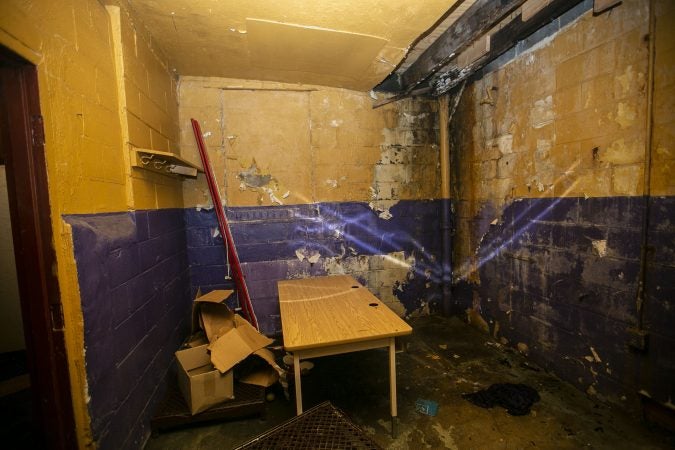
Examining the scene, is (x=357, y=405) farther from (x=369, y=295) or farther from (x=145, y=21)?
(x=145, y=21)

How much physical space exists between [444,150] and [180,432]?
367cm

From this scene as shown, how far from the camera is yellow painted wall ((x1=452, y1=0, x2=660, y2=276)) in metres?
1.92

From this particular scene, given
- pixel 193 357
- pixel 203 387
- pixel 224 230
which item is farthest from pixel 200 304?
pixel 224 230

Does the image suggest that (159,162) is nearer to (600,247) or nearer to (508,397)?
(508,397)

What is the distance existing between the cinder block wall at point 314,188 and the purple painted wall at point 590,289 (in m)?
1.07

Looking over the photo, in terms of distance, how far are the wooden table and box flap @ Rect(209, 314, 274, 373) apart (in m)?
0.34

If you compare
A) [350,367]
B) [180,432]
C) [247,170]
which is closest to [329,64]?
[247,170]

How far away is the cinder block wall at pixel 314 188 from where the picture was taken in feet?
10.6

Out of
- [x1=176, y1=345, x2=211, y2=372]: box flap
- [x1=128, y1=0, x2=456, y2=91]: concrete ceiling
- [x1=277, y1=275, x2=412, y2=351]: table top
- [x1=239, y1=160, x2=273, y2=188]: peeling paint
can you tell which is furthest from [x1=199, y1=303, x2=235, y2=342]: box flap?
[x1=128, y1=0, x2=456, y2=91]: concrete ceiling

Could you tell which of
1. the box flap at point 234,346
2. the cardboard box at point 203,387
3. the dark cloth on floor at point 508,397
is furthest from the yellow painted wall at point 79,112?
the dark cloth on floor at point 508,397

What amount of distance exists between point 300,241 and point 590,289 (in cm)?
259

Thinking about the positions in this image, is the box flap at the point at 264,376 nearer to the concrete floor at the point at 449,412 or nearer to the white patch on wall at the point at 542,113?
the concrete floor at the point at 449,412

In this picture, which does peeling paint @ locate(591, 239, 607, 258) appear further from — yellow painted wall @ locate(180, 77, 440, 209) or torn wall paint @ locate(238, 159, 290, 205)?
torn wall paint @ locate(238, 159, 290, 205)

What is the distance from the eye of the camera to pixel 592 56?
7.02 ft
